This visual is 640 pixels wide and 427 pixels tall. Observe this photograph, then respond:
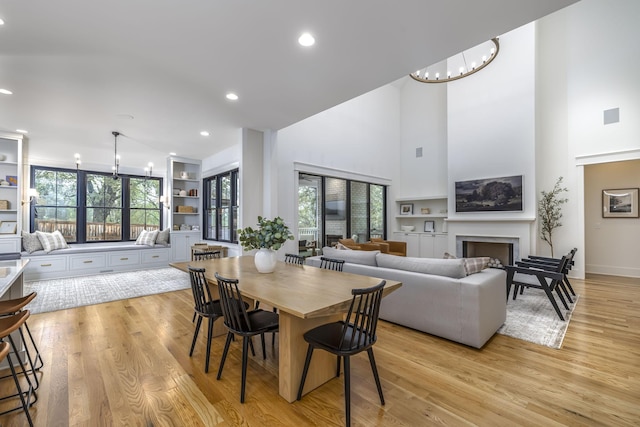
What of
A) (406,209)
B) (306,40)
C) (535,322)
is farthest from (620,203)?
(306,40)

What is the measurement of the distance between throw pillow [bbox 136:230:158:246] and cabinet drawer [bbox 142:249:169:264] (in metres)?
0.26

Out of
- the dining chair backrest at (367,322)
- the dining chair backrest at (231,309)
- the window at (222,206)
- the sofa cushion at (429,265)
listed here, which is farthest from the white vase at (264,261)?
the window at (222,206)

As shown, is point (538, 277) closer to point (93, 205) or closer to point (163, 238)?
point (163, 238)

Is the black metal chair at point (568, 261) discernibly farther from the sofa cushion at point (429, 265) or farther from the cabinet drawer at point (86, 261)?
the cabinet drawer at point (86, 261)

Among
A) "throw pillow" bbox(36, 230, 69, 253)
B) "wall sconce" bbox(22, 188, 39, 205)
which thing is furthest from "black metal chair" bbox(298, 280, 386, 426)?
"wall sconce" bbox(22, 188, 39, 205)

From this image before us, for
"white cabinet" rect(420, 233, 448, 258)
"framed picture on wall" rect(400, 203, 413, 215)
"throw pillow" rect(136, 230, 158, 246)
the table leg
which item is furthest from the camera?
"framed picture on wall" rect(400, 203, 413, 215)

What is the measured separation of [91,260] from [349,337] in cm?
668

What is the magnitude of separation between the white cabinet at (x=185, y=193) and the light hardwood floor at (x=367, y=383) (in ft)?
13.6

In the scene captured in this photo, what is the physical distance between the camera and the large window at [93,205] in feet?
21.4

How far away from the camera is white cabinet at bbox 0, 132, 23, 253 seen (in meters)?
4.94

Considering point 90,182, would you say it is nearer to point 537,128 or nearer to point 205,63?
point 205,63

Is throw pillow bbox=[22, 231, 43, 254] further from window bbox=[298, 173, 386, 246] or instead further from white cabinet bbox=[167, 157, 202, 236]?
window bbox=[298, 173, 386, 246]

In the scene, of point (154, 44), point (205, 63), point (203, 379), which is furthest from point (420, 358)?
point (154, 44)

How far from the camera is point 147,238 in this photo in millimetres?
6961
